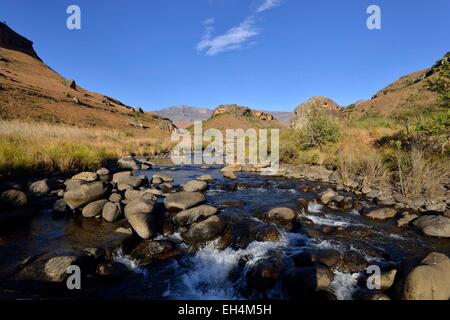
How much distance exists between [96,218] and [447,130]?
1214 centimetres

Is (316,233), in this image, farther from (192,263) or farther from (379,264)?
(192,263)

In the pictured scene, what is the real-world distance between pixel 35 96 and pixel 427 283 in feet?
167

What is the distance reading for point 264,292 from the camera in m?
4.60

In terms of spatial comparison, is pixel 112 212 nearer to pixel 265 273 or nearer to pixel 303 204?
pixel 265 273

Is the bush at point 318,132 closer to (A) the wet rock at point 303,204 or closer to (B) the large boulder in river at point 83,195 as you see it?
(A) the wet rock at point 303,204

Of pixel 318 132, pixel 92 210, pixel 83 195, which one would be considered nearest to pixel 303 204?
pixel 92 210

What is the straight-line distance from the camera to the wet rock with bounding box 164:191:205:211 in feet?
26.8

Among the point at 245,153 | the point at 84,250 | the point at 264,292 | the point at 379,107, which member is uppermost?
the point at 379,107

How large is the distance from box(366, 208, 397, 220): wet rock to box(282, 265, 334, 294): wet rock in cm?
383

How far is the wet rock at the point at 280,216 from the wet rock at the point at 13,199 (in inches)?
248

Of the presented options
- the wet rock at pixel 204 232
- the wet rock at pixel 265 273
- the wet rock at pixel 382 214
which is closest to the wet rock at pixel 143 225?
the wet rock at pixel 204 232

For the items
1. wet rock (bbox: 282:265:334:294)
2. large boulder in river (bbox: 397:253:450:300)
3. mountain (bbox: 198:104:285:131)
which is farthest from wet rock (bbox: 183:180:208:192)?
mountain (bbox: 198:104:285:131)

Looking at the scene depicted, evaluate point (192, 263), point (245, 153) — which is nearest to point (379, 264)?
point (192, 263)

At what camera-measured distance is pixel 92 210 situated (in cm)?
734
